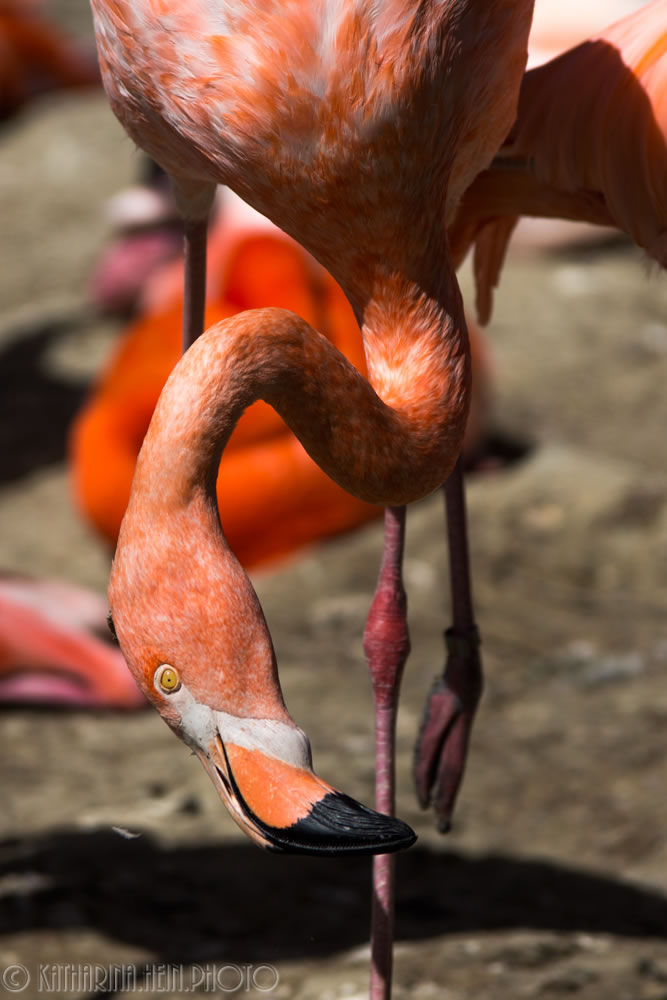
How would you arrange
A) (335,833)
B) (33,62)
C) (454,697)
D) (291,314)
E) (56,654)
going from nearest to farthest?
(335,833) < (291,314) < (454,697) < (56,654) < (33,62)

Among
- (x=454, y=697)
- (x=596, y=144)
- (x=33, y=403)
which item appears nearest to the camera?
(x=596, y=144)

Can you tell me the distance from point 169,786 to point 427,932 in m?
0.77

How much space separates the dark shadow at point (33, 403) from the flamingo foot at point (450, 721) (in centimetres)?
285

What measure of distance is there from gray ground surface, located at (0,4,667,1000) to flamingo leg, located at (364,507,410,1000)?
263mm

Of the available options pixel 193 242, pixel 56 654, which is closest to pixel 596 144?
pixel 193 242

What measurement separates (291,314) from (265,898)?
1596 millimetres

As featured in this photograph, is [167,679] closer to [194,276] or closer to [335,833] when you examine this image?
[335,833]

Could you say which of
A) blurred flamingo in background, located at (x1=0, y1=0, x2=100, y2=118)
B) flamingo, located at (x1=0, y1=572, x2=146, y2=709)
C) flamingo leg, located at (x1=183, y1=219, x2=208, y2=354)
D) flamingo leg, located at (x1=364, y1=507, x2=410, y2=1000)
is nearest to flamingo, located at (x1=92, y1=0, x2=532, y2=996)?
flamingo leg, located at (x1=183, y1=219, x2=208, y2=354)

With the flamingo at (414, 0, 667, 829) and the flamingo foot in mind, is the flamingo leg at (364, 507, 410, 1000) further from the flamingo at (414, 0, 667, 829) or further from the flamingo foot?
the flamingo at (414, 0, 667, 829)

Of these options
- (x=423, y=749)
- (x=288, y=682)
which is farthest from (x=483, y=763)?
(x=423, y=749)

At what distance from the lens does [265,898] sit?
2.70 metres

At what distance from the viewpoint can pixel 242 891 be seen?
2.72 metres

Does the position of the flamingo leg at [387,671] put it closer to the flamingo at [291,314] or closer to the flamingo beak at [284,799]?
the flamingo at [291,314]

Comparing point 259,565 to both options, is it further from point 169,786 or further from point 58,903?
point 58,903
